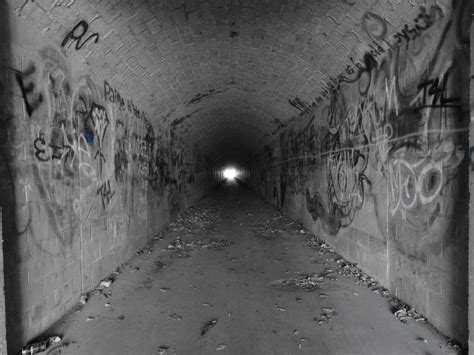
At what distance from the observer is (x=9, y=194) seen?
283 centimetres

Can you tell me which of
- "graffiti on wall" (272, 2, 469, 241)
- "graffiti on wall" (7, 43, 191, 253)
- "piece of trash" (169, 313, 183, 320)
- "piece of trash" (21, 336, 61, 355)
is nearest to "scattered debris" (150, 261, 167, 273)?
"graffiti on wall" (7, 43, 191, 253)

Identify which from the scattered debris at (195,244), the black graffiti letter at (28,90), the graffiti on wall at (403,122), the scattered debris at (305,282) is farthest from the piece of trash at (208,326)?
the scattered debris at (195,244)

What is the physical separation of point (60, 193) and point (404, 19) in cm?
456

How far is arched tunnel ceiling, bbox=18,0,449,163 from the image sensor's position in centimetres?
396

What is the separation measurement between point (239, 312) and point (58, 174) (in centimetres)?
275

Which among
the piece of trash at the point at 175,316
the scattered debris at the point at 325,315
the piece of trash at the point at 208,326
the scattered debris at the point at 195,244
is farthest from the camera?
the scattered debris at the point at 195,244

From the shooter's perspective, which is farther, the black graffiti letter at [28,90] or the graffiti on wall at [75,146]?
the graffiti on wall at [75,146]

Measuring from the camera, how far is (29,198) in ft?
10.2

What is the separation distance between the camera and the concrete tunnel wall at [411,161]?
2.96 metres

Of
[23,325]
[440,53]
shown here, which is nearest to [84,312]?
[23,325]

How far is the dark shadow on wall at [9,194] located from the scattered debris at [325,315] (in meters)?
3.05

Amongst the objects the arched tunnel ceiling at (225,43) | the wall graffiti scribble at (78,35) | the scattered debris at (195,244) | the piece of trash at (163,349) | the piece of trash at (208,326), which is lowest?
the scattered debris at (195,244)

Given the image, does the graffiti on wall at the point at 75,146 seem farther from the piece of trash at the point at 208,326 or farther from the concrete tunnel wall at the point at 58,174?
the piece of trash at the point at 208,326

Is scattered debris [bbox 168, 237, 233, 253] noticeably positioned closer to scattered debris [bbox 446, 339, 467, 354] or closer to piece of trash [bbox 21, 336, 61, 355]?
piece of trash [bbox 21, 336, 61, 355]
